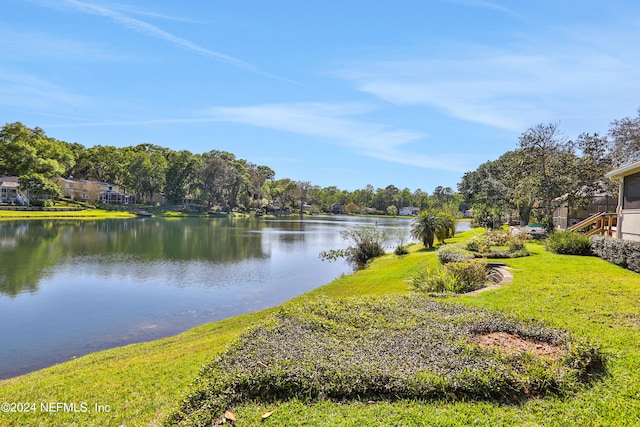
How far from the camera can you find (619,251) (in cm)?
1384

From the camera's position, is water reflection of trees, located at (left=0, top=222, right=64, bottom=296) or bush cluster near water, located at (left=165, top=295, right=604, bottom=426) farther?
water reflection of trees, located at (left=0, top=222, right=64, bottom=296)

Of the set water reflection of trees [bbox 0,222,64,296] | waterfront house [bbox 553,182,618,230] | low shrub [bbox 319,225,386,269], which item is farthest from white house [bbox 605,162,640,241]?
water reflection of trees [bbox 0,222,64,296]

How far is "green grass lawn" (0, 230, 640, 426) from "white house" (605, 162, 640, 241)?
167 inches

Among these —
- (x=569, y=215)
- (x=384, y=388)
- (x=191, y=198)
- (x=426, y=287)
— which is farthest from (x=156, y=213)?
(x=384, y=388)

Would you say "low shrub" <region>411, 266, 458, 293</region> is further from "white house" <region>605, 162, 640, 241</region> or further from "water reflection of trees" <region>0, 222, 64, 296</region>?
"water reflection of trees" <region>0, 222, 64, 296</region>

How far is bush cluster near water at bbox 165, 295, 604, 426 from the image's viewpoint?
4.43 m

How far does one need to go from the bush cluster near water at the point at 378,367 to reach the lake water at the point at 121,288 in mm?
7794

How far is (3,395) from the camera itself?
670cm

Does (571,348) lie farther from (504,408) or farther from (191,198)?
(191,198)

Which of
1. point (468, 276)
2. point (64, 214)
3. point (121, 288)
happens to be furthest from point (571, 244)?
point (64, 214)

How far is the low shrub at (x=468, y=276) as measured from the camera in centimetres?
1132

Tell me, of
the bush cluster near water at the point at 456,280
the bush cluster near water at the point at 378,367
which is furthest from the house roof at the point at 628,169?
the bush cluster near water at the point at 378,367

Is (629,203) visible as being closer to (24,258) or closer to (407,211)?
(24,258)

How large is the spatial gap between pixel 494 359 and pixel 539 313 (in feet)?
11.2
